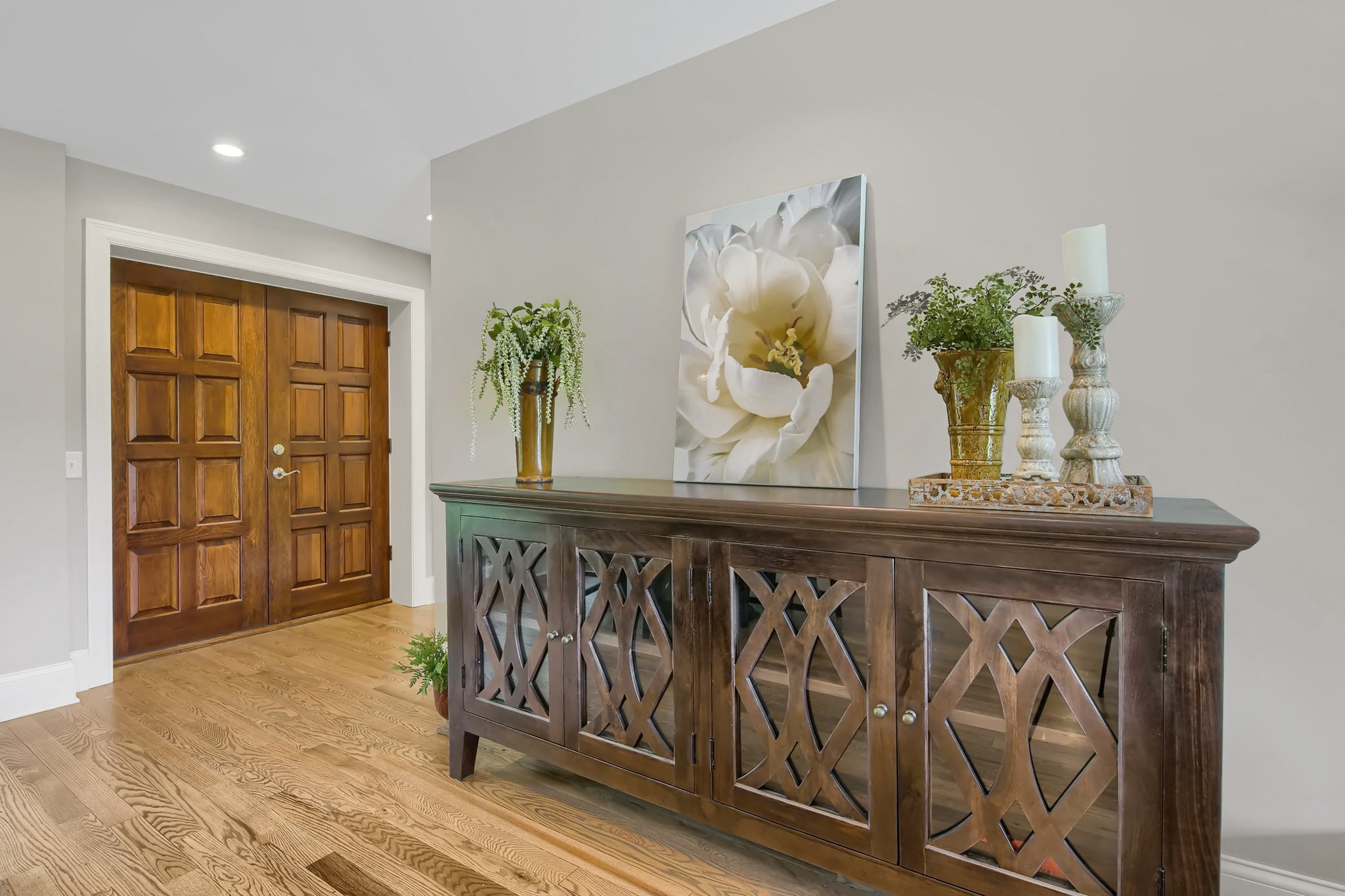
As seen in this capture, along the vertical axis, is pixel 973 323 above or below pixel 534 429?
above

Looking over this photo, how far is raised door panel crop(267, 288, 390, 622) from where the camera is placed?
3975 mm

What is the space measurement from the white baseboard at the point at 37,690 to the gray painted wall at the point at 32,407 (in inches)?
1.3

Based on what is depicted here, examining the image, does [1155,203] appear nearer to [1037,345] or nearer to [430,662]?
[1037,345]

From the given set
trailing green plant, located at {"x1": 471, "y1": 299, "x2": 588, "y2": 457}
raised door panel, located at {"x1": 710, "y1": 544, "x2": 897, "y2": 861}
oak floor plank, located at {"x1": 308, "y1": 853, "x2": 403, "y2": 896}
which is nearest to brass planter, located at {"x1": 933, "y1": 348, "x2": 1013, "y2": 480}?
raised door panel, located at {"x1": 710, "y1": 544, "x2": 897, "y2": 861}

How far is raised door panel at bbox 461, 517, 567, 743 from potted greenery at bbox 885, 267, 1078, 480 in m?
1.08

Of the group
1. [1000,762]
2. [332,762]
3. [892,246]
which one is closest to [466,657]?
[332,762]

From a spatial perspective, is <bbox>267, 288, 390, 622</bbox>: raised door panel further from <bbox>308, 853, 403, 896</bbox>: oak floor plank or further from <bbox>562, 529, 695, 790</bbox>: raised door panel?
<bbox>562, 529, 695, 790</bbox>: raised door panel

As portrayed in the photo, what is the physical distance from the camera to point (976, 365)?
1.46 meters

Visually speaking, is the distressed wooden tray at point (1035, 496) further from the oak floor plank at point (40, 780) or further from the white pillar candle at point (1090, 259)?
the oak floor plank at point (40, 780)
